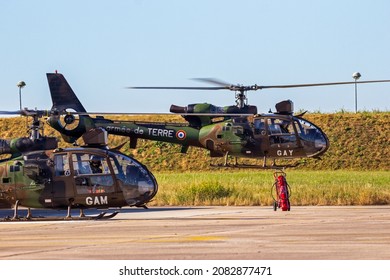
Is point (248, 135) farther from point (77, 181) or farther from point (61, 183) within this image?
point (61, 183)

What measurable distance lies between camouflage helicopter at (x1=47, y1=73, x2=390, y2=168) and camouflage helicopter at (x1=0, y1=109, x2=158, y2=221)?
7.65 meters

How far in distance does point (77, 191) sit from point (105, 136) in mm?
1852

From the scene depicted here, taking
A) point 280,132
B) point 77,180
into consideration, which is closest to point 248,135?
point 280,132

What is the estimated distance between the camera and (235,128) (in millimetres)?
41062

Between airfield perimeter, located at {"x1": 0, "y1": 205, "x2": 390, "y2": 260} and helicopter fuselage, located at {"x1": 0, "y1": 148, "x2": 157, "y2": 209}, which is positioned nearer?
airfield perimeter, located at {"x1": 0, "y1": 205, "x2": 390, "y2": 260}

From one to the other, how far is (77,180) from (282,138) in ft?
37.3

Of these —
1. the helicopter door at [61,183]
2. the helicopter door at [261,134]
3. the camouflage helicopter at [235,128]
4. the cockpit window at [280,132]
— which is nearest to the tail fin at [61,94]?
the camouflage helicopter at [235,128]

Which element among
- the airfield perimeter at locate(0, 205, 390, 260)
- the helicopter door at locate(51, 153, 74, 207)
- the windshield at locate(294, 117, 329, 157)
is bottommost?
the airfield perimeter at locate(0, 205, 390, 260)

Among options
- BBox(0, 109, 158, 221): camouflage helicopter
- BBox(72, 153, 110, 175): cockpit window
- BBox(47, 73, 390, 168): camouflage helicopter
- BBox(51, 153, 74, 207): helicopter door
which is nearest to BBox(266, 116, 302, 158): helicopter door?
BBox(47, 73, 390, 168): camouflage helicopter

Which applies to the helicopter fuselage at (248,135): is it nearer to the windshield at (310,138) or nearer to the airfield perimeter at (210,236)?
the windshield at (310,138)

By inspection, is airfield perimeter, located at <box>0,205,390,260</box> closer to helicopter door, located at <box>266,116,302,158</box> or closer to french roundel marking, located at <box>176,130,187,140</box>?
helicopter door, located at <box>266,116,302,158</box>

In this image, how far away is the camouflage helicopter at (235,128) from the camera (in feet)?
131

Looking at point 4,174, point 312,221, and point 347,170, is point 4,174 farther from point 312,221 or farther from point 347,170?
point 347,170

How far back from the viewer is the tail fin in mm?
39500
